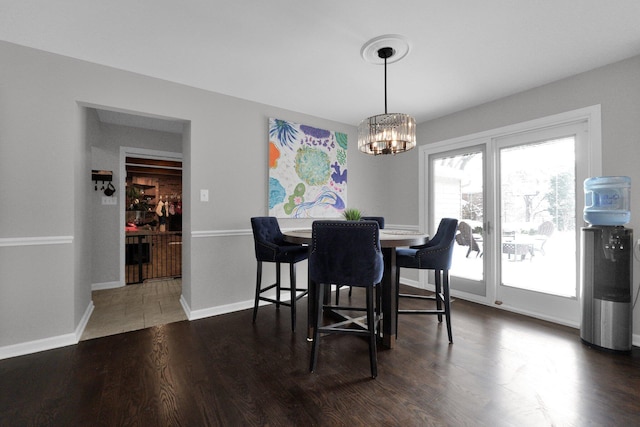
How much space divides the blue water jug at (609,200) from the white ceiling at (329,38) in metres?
1.09

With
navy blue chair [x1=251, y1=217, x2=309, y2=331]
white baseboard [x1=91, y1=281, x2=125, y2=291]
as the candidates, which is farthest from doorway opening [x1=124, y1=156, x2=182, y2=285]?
navy blue chair [x1=251, y1=217, x2=309, y2=331]

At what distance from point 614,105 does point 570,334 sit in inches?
83.5

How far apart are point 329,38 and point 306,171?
1.84m

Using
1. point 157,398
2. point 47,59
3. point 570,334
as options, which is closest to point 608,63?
point 570,334

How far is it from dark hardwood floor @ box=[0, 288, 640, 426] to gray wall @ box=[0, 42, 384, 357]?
17.2 inches

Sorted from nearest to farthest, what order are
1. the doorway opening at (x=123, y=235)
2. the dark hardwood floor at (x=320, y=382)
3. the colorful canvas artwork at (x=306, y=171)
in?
1. the dark hardwood floor at (x=320, y=382)
2. the doorway opening at (x=123, y=235)
3. the colorful canvas artwork at (x=306, y=171)

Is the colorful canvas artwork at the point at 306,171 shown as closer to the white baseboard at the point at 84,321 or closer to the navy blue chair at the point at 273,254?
the navy blue chair at the point at 273,254

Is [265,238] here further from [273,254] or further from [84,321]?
[84,321]

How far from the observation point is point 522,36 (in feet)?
7.12

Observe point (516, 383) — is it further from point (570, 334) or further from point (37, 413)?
point (37, 413)

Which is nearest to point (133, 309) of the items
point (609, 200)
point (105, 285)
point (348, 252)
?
point (105, 285)

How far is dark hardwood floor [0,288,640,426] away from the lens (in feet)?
5.09

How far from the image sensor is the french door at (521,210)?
286 cm

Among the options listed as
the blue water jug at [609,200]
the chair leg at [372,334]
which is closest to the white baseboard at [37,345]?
the chair leg at [372,334]
